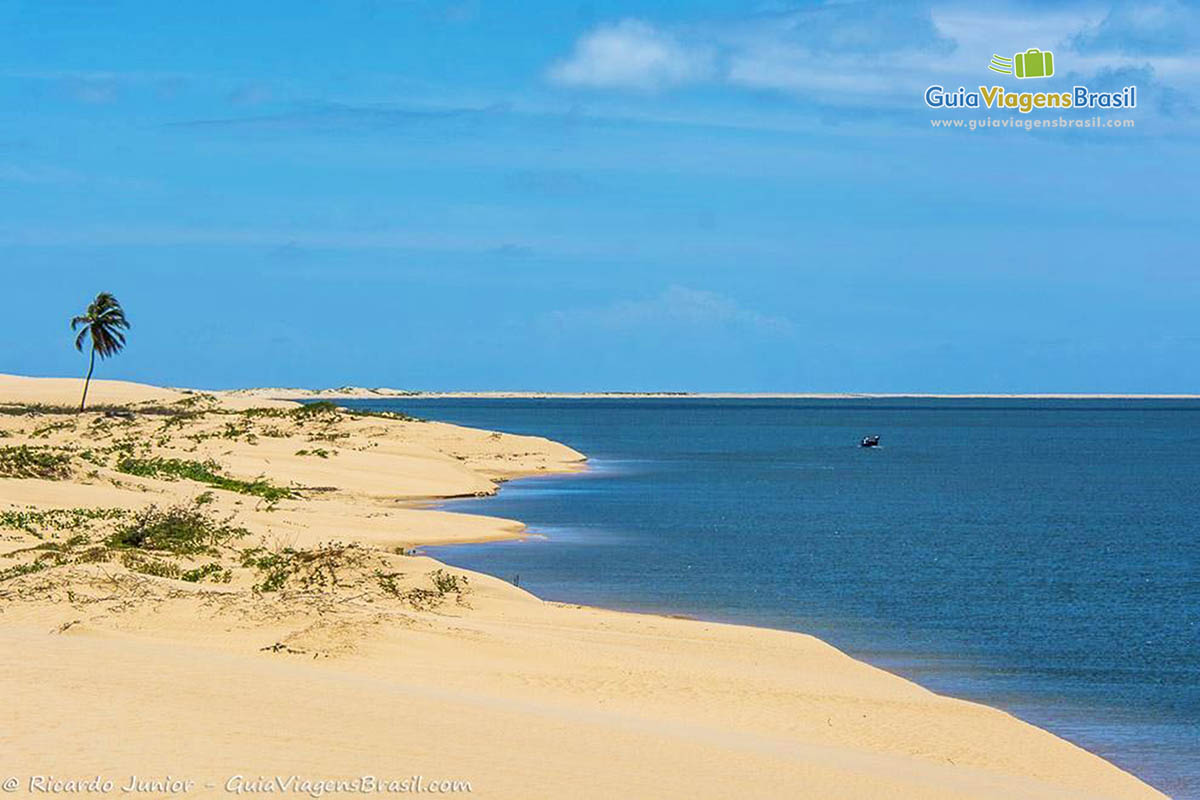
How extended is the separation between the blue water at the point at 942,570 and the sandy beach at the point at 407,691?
2.26m

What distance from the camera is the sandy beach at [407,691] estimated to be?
1279 centimetres

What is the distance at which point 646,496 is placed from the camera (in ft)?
208

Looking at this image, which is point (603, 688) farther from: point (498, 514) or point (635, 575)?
point (498, 514)

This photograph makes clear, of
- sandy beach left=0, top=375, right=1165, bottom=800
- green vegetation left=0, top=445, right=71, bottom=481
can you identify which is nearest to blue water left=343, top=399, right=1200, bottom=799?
sandy beach left=0, top=375, right=1165, bottom=800

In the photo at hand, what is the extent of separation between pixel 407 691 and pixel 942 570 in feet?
80.5

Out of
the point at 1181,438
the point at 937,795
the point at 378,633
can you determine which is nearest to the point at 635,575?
the point at 378,633

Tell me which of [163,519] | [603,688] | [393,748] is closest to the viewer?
[393,748]

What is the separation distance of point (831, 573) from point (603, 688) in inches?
769

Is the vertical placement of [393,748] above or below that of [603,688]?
below

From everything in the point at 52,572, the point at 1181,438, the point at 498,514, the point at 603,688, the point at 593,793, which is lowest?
the point at 593,793

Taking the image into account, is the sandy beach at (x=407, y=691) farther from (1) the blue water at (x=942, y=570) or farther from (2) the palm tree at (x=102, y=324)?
(2) the palm tree at (x=102, y=324)

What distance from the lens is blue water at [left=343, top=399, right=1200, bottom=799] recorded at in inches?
873

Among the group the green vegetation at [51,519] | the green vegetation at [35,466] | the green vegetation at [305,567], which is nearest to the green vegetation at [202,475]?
the green vegetation at [35,466]

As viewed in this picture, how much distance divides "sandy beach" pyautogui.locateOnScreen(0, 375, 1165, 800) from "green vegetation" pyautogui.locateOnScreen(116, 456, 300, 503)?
11002mm
